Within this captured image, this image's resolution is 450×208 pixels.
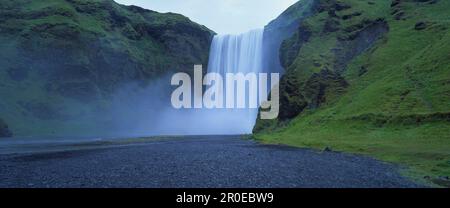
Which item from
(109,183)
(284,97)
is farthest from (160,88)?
(109,183)

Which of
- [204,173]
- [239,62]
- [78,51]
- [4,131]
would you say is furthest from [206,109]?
[204,173]

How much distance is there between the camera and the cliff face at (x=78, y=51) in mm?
141500

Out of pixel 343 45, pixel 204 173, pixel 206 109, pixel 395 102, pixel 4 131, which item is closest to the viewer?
pixel 204 173

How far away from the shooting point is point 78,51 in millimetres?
159500

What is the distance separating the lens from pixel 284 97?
299 feet

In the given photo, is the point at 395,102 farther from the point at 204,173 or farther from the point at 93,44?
the point at 93,44

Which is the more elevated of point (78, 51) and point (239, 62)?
point (78, 51)

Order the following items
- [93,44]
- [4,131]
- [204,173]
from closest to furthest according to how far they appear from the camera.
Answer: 1. [204,173]
2. [4,131]
3. [93,44]

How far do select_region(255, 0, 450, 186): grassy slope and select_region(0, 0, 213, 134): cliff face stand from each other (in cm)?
8633

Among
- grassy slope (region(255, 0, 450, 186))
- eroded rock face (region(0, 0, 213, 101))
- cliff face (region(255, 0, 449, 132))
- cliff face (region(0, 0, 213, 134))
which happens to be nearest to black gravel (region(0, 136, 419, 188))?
grassy slope (region(255, 0, 450, 186))

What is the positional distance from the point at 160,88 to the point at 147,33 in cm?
3071

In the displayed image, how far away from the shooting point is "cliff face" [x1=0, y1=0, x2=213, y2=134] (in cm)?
14150

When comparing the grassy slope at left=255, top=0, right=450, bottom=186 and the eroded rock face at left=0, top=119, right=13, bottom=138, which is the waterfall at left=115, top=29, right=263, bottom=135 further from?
the eroded rock face at left=0, top=119, right=13, bottom=138

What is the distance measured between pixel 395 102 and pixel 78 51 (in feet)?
428
